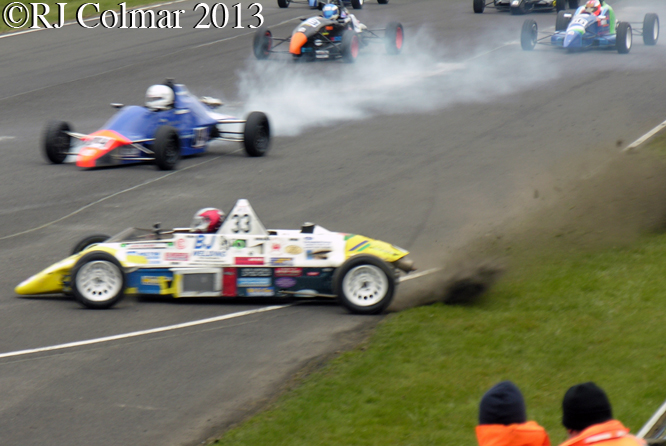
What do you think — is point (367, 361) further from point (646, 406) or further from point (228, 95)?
point (228, 95)

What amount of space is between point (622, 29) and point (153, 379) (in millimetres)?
22859

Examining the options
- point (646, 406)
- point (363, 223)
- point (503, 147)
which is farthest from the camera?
point (503, 147)

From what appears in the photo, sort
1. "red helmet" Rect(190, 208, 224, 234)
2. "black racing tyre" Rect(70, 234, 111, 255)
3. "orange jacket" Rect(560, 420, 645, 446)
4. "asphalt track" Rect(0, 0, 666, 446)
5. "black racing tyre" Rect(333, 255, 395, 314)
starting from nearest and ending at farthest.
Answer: "orange jacket" Rect(560, 420, 645, 446) → "asphalt track" Rect(0, 0, 666, 446) → "black racing tyre" Rect(333, 255, 395, 314) → "red helmet" Rect(190, 208, 224, 234) → "black racing tyre" Rect(70, 234, 111, 255)

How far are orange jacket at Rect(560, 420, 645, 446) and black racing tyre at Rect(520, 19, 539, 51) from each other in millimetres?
25738

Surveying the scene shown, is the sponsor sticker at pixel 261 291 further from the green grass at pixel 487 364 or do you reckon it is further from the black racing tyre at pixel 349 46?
the black racing tyre at pixel 349 46

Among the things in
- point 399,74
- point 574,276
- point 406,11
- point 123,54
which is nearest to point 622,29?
point 399,74

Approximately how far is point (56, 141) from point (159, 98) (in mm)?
2224

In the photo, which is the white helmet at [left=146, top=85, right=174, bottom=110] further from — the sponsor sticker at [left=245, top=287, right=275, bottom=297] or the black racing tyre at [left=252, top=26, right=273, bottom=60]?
the black racing tyre at [left=252, top=26, right=273, bottom=60]

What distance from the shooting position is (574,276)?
1076cm

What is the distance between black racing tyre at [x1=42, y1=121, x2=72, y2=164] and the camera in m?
17.0

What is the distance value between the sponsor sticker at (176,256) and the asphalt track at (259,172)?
0.55 meters

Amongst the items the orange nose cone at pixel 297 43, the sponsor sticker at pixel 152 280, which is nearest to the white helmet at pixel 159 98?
the sponsor sticker at pixel 152 280

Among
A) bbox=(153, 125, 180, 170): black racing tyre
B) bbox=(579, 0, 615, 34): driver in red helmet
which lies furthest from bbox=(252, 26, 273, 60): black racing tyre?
bbox=(153, 125, 180, 170): black racing tyre

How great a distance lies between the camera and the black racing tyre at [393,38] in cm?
2806
